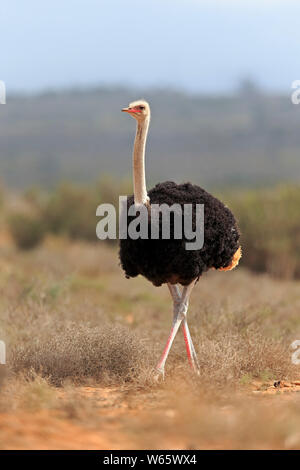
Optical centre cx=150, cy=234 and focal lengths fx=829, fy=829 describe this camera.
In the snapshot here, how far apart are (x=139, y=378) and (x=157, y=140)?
8425cm

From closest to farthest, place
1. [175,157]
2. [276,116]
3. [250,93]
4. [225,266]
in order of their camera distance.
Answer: [225,266] < [175,157] < [276,116] < [250,93]

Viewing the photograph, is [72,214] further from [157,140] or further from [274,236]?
[157,140]

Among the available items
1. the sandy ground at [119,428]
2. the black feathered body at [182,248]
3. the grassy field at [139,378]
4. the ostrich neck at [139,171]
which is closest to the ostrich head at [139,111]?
the ostrich neck at [139,171]

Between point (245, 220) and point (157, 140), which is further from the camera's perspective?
point (157, 140)

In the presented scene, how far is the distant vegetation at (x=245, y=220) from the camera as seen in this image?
18.3 metres

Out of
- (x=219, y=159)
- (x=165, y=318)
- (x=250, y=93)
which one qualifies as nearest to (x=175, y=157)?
(x=219, y=159)

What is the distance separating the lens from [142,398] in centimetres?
636

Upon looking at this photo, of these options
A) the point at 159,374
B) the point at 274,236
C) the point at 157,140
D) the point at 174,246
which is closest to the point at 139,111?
the point at 174,246

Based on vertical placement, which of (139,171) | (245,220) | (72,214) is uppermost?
(72,214)

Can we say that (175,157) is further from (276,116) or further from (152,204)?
(152,204)

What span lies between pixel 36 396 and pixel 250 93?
108459 millimetres

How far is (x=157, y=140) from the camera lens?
90250 mm

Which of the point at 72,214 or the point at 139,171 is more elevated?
the point at 72,214

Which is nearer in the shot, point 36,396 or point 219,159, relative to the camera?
point 36,396
